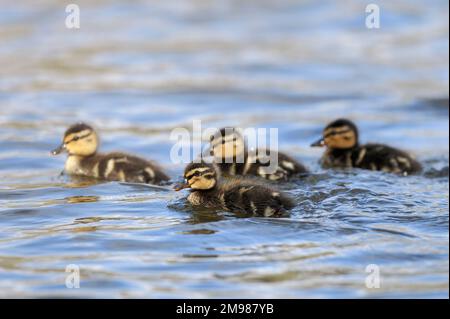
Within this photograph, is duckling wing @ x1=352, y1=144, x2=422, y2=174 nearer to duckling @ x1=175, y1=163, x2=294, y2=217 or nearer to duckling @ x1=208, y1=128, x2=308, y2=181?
duckling @ x1=208, y1=128, x2=308, y2=181

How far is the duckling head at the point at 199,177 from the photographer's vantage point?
20.9ft

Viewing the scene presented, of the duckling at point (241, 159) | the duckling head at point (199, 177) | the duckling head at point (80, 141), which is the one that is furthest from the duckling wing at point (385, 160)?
the duckling head at point (80, 141)

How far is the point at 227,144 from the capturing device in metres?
7.44

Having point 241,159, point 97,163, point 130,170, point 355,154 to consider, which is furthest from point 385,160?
point 97,163

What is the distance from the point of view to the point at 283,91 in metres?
11.0

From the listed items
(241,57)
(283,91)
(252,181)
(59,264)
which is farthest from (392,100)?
(59,264)

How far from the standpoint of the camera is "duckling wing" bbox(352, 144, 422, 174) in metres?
7.55

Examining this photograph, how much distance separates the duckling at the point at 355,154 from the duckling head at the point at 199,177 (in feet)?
5.43

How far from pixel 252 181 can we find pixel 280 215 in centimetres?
49

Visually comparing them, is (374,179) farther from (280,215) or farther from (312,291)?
(312,291)

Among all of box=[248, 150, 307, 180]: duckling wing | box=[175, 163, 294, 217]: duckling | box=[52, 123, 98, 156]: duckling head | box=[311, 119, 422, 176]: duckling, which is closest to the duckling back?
box=[52, 123, 98, 156]: duckling head

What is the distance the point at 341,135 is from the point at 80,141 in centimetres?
191

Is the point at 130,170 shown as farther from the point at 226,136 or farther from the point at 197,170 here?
the point at 197,170

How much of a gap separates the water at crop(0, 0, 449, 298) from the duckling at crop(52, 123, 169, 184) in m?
0.16
